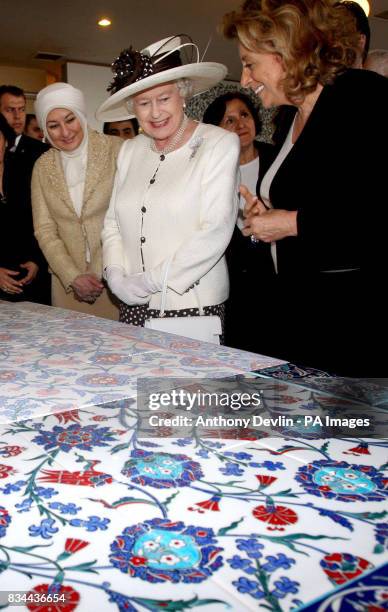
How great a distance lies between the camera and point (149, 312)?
7.26ft

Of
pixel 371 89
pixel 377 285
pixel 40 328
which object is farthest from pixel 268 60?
pixel 40 328

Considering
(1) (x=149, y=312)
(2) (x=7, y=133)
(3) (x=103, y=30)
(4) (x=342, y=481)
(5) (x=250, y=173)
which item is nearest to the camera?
(4) (x=342, y=481)

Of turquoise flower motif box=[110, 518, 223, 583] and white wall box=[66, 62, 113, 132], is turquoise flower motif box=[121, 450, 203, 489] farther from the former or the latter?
white wall box=[66, 62, 113, 132]

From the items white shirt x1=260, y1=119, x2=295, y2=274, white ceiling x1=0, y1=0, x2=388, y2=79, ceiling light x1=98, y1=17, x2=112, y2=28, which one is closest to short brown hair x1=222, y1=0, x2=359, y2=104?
white shirt x1=260, y1=119, x2=295, y2=274

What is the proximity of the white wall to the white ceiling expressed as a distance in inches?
5.0

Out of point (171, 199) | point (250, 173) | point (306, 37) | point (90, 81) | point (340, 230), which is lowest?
point (340, 230)

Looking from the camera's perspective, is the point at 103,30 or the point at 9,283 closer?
the point at 9,283

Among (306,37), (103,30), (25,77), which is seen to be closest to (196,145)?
(306,37)

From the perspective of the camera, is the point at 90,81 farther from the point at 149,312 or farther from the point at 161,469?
the point at 161,469

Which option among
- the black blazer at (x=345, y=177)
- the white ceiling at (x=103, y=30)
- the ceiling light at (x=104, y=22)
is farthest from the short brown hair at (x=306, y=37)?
the ceiling light at (x=104, y=22)

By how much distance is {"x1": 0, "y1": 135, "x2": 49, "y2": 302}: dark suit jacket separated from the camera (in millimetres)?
3123

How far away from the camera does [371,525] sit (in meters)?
0.61

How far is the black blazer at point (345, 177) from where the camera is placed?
1457mm

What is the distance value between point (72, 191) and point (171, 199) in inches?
34.7
